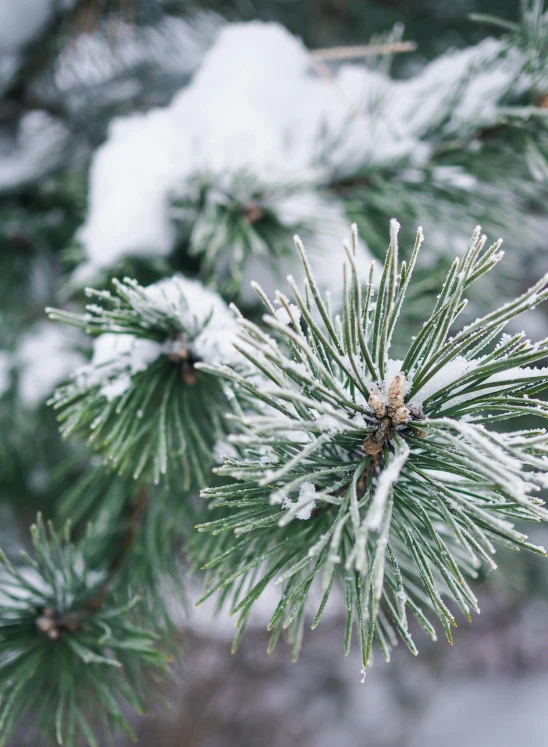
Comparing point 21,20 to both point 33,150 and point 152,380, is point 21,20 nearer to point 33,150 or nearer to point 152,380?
point 33,150

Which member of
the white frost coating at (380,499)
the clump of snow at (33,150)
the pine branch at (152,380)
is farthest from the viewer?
the clump of snow at (33,150)

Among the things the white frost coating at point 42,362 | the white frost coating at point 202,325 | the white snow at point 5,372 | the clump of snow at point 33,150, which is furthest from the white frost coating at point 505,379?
the clump of snow at point 33,150

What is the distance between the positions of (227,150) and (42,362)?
Result: 340 mm

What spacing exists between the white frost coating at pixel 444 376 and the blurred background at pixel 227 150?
0.20 m

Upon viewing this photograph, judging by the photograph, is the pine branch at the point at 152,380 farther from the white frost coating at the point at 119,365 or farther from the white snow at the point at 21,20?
the white snow at the point at 21,20

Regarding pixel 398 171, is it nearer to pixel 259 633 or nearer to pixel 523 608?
pixel 259 633

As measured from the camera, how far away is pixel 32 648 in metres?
0.39

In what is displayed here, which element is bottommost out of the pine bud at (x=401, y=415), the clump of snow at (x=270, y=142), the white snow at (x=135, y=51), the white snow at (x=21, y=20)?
the pine bud at (x=401, y=415)

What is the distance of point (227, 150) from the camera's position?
49 centimetres

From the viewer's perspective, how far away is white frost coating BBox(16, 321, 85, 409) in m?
0.62

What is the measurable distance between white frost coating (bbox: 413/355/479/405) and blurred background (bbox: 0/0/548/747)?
0.67 ft

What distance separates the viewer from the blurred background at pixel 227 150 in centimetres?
47

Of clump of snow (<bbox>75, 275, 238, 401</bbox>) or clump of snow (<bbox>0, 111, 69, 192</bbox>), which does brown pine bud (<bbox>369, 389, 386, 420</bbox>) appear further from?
→ clump of snow (<bbox>0, 111, 69, 192</bbox>)

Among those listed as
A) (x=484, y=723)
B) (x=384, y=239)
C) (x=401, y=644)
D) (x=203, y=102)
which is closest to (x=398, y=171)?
(x=384, y=239)
